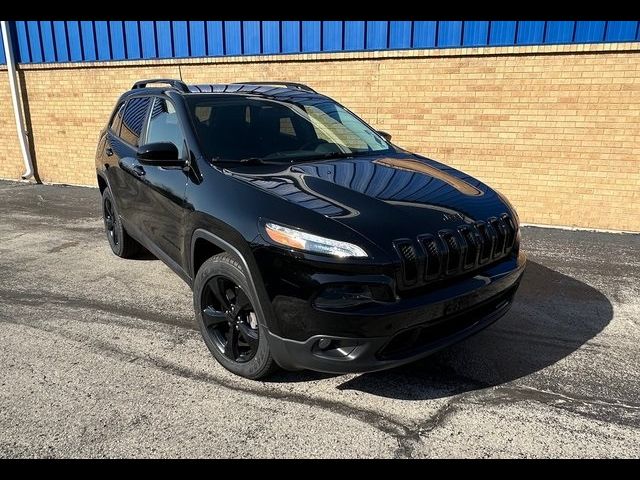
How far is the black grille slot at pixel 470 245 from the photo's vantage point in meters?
2.51

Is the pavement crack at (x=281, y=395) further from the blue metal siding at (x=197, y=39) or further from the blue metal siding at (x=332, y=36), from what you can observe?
the blue metal siding at (x=197, y=39)

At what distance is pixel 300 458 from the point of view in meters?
2.23

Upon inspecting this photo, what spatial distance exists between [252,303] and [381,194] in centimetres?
94

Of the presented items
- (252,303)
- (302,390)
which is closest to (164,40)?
(252,303)

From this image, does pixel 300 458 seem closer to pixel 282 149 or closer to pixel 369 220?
pixel 369 220

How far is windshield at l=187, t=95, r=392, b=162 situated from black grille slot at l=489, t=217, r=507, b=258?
1202 mm

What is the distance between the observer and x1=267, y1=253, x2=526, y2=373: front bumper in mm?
2255

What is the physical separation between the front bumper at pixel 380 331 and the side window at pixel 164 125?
162 cm

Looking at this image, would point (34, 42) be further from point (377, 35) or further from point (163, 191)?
point (163, 191)

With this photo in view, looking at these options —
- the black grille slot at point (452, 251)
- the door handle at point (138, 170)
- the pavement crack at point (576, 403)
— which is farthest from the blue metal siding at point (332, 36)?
the pavement crack at point (576, 403)

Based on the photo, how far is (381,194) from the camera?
2.69m

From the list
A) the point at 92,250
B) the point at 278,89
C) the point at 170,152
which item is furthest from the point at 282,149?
the point at 92,250

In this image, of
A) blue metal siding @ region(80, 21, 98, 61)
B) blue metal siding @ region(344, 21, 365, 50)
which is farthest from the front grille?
blue metal siding @ region(80, 21, 98, 61)
